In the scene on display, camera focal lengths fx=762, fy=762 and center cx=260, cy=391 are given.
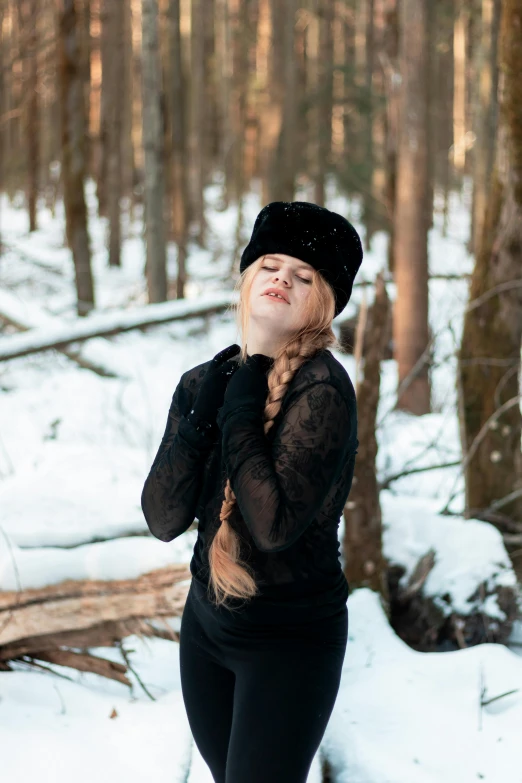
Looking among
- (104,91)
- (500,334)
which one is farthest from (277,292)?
(104,91)

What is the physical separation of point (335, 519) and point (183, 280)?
10964 millimetres

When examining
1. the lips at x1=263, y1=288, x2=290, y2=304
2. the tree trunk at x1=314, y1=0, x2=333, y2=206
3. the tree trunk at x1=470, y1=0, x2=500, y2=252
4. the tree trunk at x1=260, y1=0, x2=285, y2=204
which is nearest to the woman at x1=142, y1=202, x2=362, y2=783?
the lips at x1=263, y1=288, x2=290, y2=304

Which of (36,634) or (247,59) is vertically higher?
(247,59)

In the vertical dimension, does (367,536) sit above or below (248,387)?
below

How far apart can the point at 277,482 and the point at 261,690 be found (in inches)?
20.0

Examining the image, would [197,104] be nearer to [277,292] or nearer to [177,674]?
[177,674]

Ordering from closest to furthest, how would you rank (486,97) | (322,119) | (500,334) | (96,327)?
(500,334) → (96,327) → (486,97) → (322,119)

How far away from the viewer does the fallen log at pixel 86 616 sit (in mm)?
3100

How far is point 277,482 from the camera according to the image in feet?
5.37

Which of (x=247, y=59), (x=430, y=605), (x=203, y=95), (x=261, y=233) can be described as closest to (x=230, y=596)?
(x=261, y=233)

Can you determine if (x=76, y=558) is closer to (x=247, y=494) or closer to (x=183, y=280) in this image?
(x=247, y=494)

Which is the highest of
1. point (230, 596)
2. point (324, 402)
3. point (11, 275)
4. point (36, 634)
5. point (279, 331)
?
point (279, 331)

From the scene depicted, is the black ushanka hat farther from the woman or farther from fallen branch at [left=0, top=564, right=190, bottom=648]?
fallen branch at [left=0, top=564, right=190, bottom=648]

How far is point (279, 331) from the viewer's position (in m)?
1.81
